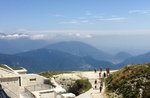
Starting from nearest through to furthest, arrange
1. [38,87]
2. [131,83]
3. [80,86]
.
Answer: [131,83] < [80,86] < [38,87]

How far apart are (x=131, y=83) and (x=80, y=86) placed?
13.0m

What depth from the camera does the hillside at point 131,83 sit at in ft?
116

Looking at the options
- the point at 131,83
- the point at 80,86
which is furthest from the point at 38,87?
the point at 131,83

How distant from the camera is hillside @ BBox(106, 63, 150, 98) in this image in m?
35.5

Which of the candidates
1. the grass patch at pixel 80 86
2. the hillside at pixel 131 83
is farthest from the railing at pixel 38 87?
the hillside at pixel 131 83

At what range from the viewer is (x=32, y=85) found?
50250mm

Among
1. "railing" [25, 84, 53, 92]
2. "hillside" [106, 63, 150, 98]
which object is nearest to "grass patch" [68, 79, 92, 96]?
"hillside" [106, 63, 150, 98]

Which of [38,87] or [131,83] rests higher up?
[131,83]

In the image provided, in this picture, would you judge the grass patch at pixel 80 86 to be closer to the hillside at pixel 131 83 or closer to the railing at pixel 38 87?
the hillside at pixel 131 83

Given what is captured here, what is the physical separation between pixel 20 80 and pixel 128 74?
20365 mm

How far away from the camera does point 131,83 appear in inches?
1537

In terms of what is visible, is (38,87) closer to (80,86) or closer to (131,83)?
(80,86)

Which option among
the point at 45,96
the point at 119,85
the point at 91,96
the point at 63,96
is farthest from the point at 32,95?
the point at 119,85

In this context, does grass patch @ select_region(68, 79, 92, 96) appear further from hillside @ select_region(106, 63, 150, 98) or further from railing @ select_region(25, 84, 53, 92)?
railing @ select_region(25, 84, 53, 92)
